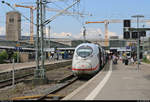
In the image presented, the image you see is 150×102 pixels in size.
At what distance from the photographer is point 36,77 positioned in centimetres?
1769

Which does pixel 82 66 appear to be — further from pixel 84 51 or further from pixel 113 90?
pixel 113 90

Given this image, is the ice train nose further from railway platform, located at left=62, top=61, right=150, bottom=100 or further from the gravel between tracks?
railway platform, located at left=62, top=61, right=150, bottom=100

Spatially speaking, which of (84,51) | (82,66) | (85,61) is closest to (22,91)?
(82,66)

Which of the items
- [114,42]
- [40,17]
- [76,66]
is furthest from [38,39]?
[114,42]

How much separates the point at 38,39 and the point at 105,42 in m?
106

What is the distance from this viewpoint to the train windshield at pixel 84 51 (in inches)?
802

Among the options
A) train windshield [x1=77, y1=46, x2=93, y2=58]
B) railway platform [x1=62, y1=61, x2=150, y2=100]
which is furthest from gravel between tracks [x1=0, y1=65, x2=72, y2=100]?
train windshield [x1=77, y1=46, x2=93, y2=58]

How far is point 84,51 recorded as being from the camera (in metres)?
20.7

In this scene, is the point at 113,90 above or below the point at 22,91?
above

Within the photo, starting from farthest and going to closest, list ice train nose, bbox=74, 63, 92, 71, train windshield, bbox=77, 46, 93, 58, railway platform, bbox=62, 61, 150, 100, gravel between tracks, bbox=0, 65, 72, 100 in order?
1. train windshield, bbox=77, 46, 93, 58
2. ice train nose, bbox=74, 63, 92, 71
3. gravel between tracks, bbox=0, 65, 72, 100
4. railway platform, bbox=62, 61, 150, 100

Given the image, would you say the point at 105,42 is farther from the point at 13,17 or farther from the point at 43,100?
→ the point at 43,100

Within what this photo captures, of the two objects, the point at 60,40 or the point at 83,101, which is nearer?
the point at 83,101

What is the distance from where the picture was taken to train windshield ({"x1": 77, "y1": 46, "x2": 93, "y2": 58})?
20.4 meters

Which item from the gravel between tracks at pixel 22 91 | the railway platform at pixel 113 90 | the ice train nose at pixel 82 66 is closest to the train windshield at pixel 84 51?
the ice train nose at pixel 82 66
